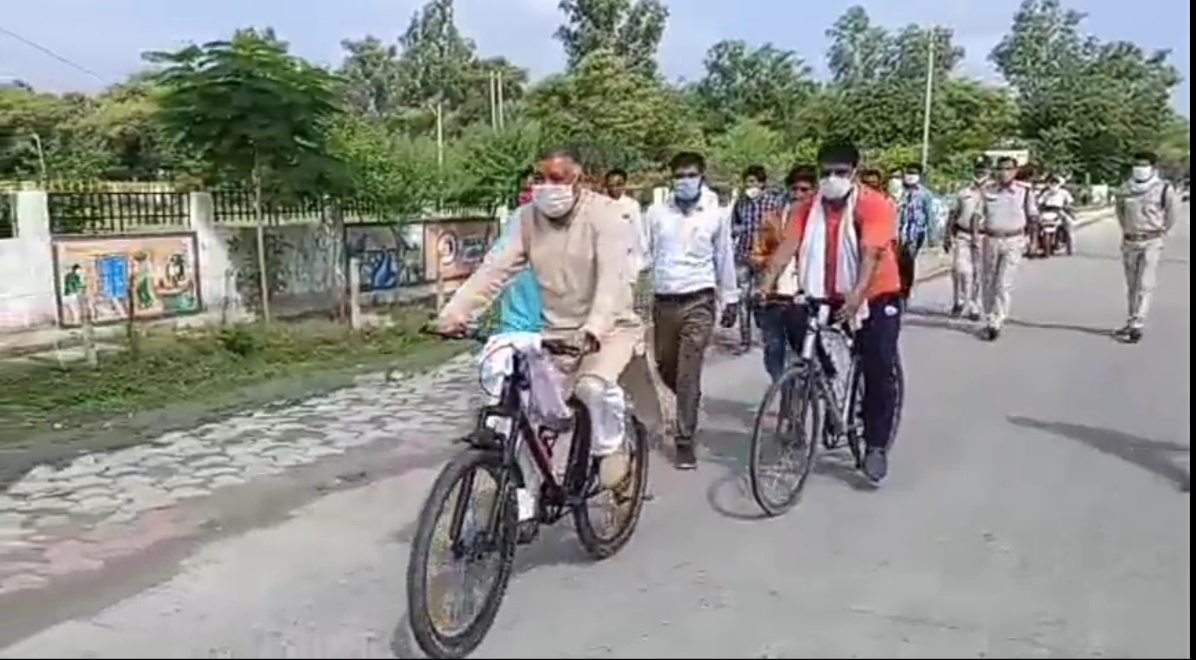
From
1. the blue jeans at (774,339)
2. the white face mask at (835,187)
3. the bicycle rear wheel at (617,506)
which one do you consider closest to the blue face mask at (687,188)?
the blue jeans at (774,339)

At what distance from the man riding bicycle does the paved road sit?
2.16 feet

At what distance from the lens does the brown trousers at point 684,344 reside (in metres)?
6.84

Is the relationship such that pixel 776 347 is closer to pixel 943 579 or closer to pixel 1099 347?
pixel 943 579

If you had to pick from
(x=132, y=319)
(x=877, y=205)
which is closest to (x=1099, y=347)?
(x=877, y=205)

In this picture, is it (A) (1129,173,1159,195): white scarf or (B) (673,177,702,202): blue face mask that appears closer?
(B) (673,177,702,202): blue face mask

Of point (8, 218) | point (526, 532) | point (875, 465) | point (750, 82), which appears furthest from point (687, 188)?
point (750, 82)

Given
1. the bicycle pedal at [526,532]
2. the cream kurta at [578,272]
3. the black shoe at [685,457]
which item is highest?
the cream kurta at [578,272]

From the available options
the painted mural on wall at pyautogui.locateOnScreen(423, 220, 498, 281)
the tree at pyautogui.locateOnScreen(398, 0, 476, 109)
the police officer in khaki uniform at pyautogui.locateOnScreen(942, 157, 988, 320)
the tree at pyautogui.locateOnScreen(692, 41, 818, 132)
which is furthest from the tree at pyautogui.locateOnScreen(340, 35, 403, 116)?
the police officer in khaki uniform at pyautogui.locateOnScreen(942, 157, 988, 320)

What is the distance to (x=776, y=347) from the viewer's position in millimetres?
7391

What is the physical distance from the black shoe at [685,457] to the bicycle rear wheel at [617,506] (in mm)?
1210

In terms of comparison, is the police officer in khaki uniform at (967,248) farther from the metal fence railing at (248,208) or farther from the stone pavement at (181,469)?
the metal fence railing at (248,208)

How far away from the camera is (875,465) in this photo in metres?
6.29

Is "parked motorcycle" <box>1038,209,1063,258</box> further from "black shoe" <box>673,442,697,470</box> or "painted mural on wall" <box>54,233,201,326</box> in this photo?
"black shoe" <box>673,442,697,470</box>

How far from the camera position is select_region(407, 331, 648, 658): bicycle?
3.87 m
